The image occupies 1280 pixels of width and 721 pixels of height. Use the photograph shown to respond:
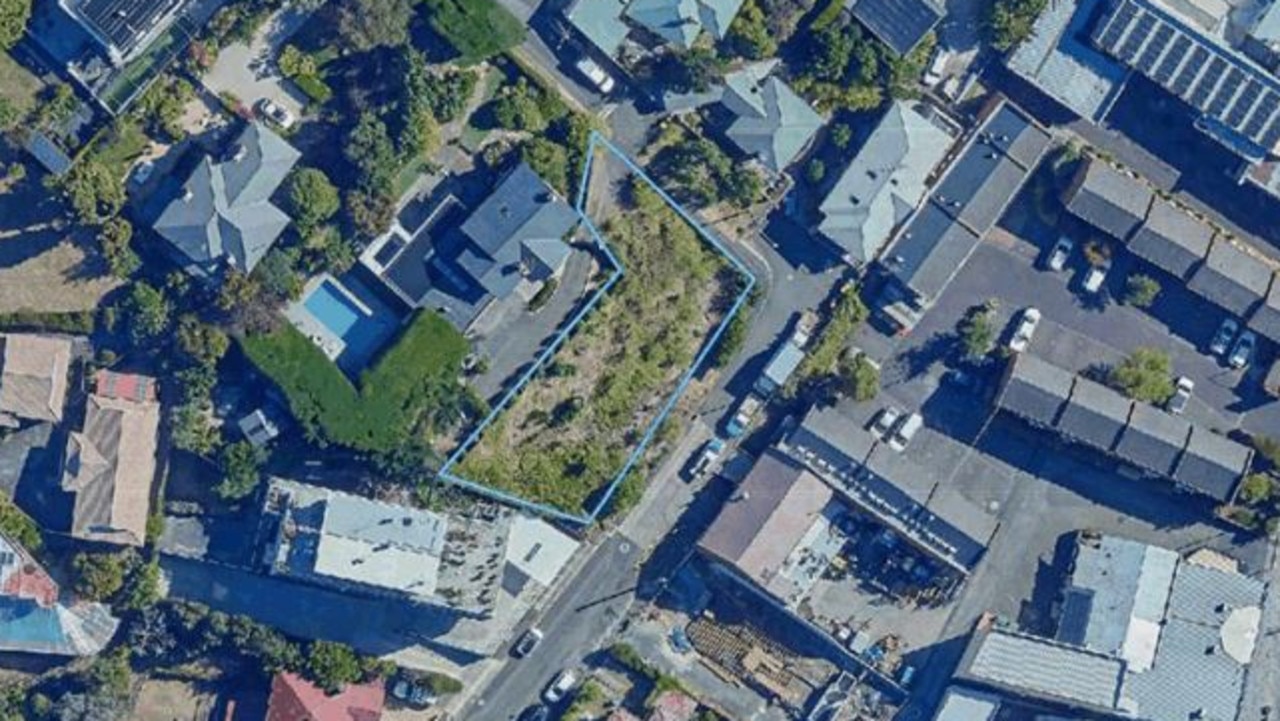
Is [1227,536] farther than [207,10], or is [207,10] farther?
[1227,536]

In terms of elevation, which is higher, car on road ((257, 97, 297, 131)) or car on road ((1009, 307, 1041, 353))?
car on road ((1009, 307, 1041, 353))

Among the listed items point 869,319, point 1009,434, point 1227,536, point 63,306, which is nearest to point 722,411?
point 869,319

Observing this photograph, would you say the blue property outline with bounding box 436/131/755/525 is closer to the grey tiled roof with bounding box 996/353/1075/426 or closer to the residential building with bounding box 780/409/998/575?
the residential building with bounding box 780/409/998/575

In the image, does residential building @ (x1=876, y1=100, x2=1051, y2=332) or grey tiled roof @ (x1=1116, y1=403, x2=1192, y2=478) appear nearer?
grey tiled roof @ (x1=1116, y1=403, x2=1192, y2=478)

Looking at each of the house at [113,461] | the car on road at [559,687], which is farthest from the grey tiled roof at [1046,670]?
the house at [113,461]

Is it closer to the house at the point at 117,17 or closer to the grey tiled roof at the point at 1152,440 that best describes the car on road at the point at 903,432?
the grey tiled roof at the point at 1152,440

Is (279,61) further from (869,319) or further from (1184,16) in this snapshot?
(1184,16)

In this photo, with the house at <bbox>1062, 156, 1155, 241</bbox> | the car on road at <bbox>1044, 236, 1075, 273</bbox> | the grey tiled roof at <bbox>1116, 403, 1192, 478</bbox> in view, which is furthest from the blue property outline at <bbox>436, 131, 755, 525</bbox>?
the grey tiled roof at <bbox>1116, 403, 1192, 478</bbox>

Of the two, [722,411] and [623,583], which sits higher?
[722,411]
